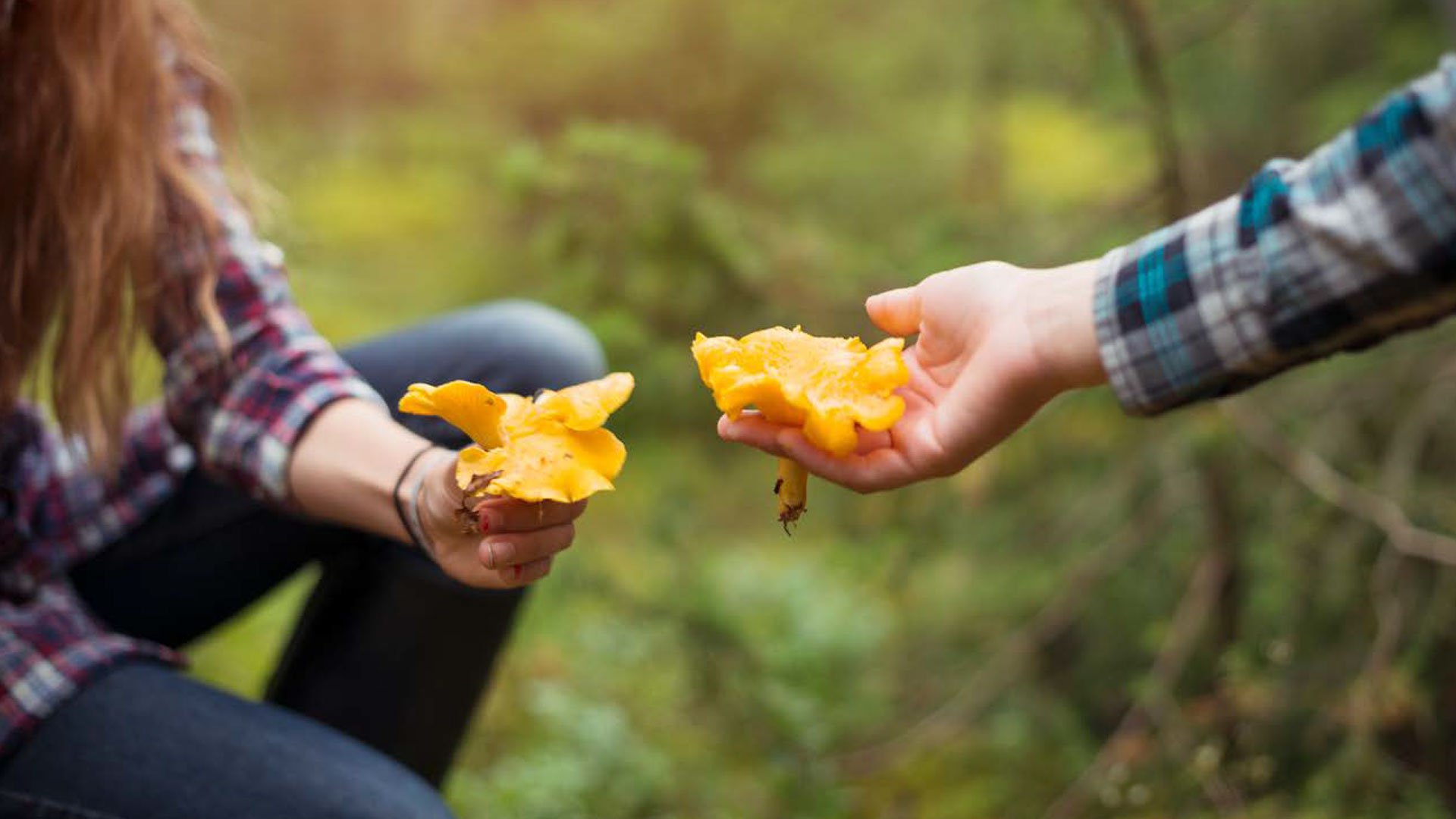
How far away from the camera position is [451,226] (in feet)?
13.8

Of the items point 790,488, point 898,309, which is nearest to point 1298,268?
point 898,309

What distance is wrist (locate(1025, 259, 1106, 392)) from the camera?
3.41ft

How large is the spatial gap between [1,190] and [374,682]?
715mm

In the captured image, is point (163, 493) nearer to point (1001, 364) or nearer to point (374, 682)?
point (374, 682)

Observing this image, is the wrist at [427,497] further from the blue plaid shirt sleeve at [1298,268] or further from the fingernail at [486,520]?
the blue plaid shirt sleeve at [1298,268]

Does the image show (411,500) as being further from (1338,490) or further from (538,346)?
(1338,490)

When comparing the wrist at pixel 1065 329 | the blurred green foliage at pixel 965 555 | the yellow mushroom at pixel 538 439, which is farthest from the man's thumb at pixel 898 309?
the blurred green foliage at pixel 965 555

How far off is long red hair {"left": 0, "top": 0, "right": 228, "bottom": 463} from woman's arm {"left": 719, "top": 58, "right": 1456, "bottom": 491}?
78cm

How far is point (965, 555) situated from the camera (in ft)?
9.44

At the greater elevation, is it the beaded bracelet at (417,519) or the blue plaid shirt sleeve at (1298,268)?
the blue plaid shirt sleeve at (1298,268)

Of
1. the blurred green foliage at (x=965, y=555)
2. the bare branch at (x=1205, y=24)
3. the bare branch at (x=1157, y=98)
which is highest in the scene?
the bare branch at (x=1205, y=24)

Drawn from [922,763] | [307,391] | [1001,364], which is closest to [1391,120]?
[1001,364]

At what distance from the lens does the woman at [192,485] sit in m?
1.21

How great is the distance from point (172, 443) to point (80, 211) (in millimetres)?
335
